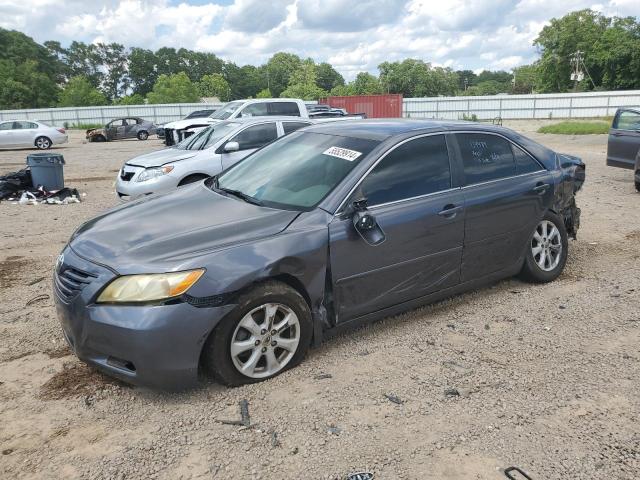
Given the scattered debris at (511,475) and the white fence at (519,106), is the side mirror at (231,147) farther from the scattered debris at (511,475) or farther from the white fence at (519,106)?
the white fence at (519,106)

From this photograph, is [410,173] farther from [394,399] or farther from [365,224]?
[394,399]

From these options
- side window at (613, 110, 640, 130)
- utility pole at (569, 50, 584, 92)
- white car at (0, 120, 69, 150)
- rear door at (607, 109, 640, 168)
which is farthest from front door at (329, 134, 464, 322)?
utility pole at (569, 50, 584, 92)

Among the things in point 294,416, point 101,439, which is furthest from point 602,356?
point 101,439

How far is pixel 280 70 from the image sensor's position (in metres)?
126

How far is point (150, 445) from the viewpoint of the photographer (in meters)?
2.93

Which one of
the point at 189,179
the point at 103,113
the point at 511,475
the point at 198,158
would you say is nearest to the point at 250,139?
the point at 198,158

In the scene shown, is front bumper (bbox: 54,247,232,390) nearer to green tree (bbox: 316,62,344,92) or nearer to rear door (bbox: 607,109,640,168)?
rear door (bbox: 607,109,640,168)

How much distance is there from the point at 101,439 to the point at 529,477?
86.3 inches

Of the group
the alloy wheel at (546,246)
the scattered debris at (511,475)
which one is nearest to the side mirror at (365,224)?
the scattered debris at (511,475)

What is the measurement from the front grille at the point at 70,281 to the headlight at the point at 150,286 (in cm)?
22

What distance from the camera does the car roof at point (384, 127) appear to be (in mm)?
4355

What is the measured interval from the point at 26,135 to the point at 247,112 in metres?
12.7

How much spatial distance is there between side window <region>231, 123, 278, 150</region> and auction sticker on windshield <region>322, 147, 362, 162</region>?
5496mm

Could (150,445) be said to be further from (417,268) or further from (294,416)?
(417,268)
